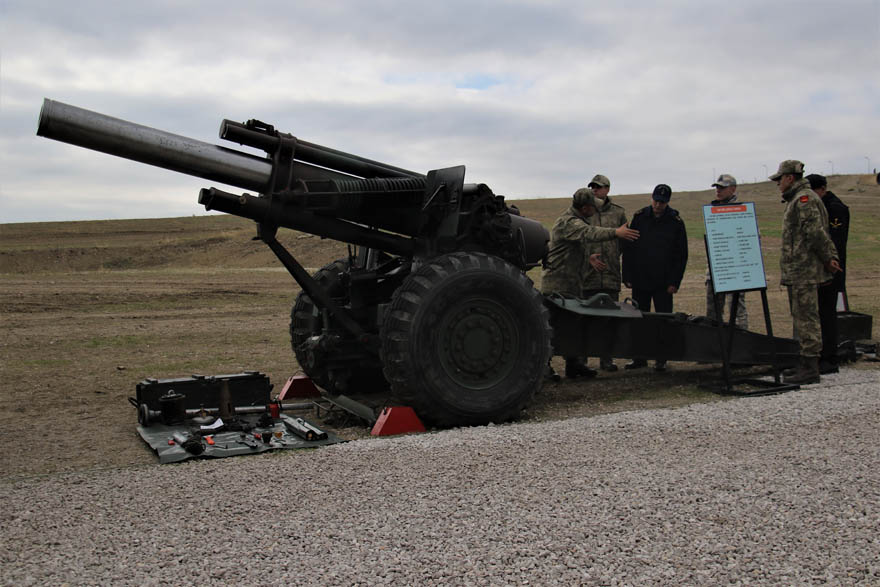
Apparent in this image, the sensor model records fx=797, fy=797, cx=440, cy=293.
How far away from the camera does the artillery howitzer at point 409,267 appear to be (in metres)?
5.61

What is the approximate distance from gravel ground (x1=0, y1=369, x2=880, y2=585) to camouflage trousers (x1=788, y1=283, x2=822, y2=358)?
7.77ft

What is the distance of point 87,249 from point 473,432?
3348 centimetres

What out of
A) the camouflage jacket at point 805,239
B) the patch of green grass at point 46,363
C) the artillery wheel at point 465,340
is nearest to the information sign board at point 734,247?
the camouflage jacket at point 805,239

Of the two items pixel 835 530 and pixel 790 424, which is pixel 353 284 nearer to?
pixel 790 424

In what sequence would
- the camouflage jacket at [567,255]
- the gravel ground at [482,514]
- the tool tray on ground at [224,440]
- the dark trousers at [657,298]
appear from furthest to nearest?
the dark trousers at [657,298] < the camouflage jacket at [567,255] < the tool tray on ground at [224,440] < the gravel ground at [482,514]

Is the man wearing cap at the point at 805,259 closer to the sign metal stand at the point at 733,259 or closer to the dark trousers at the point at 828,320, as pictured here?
the sign metal stand at the point at 733,259

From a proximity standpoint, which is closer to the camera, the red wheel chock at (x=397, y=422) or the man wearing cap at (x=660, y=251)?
the red wheel chock at (x=397, y=422)

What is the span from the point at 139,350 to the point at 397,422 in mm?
5756

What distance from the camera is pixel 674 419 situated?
5.63 metres

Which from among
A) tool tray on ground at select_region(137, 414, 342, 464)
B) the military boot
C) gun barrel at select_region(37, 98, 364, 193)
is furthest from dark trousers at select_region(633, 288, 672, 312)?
tool tray on ground at select_region(137, 414, 342, 464)

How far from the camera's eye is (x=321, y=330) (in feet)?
24.1

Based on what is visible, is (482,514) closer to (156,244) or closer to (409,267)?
(409,267)

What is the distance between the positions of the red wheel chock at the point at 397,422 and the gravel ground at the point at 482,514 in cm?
37

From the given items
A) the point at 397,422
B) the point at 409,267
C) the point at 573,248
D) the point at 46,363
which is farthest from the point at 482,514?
the point at 46,363
